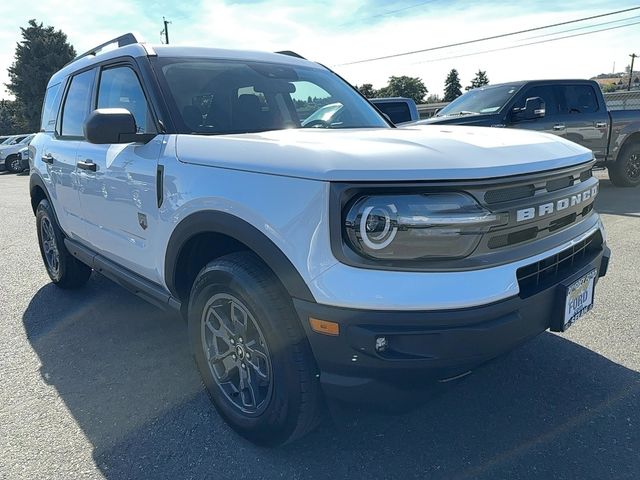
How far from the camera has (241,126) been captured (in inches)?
113

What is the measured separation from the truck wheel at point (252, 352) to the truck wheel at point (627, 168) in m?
9.34

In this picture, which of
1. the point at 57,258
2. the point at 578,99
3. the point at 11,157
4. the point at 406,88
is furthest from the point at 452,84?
the point at 57,258


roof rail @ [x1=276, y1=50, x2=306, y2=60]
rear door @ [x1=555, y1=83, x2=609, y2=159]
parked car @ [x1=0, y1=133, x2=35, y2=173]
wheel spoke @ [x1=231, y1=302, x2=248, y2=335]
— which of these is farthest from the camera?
parked car @ [x1=0, y1=133, x2=35, y2=173]

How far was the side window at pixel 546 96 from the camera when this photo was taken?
26.9 ft

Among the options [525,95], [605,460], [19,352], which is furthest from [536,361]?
[525,95]

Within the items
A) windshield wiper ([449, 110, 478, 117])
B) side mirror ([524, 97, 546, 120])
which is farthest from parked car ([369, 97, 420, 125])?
windshield wiper ([449, 110, 478, 117])

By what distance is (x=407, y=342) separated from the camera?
180 cm

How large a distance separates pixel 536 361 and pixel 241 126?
7.16 feet

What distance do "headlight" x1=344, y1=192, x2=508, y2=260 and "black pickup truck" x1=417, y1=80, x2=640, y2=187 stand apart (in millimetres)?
6464

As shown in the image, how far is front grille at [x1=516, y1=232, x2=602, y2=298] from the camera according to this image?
6.68ft

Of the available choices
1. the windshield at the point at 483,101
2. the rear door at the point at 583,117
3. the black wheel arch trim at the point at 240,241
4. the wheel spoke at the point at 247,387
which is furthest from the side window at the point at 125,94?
the rear door at the point at 583,117

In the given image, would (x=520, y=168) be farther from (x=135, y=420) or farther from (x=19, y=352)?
(x=19, y=352)

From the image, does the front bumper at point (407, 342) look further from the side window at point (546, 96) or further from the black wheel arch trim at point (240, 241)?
the side window at point (546, 96)

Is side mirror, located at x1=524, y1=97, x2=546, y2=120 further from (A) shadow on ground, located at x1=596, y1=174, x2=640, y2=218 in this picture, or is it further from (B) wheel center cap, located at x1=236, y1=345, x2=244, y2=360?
(B) wheel center cap, located at x1=236, y1=345, x2=244, y2=360
